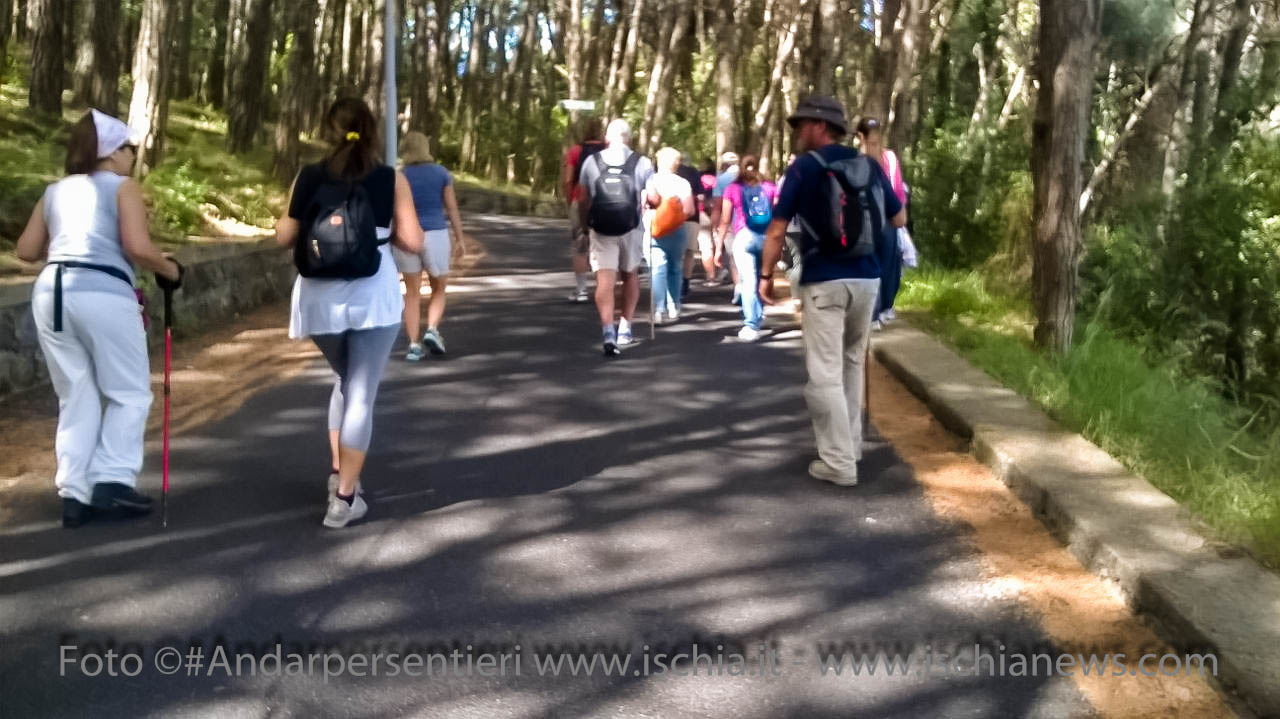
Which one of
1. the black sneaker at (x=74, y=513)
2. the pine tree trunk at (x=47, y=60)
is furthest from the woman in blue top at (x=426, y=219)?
the pine tree trunk at (x=47, y=60)

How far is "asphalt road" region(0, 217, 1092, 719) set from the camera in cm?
441

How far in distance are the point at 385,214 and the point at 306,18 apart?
20.1m

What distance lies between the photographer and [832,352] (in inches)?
285

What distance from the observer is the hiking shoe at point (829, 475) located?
23.9 ft

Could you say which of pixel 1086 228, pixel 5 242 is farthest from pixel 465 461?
pixel 1086 228

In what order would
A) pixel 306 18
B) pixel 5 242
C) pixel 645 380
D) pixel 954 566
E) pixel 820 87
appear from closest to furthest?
1. pixel 954 566
2. pixel 645 380
3. pixel 5 242
4. pixel 820 87
5. pixel 306 18

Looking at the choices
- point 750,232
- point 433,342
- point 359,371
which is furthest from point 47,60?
point 359,371

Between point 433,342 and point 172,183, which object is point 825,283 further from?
point 172,183

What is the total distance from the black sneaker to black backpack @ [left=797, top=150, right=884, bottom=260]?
3.77 meters

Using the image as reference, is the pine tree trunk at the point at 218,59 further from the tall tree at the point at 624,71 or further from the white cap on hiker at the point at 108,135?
the white cap on hiker at the point at 108,135

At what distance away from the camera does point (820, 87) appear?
20.6m

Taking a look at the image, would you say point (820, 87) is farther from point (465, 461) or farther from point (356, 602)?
point (356, 602)

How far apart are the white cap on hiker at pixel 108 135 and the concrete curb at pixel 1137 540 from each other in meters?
4.59

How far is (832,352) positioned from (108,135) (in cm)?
369
